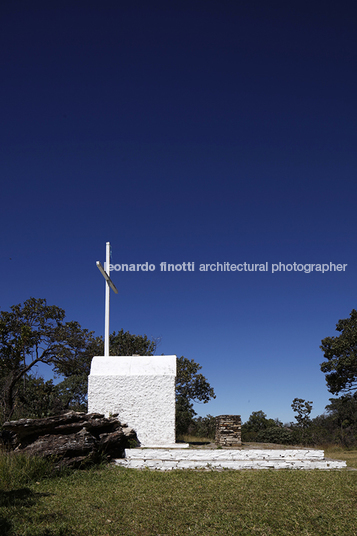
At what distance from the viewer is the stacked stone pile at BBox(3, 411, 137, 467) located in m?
10.5

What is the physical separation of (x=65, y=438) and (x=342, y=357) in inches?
726

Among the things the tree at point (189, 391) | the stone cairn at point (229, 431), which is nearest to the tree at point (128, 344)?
the tree at point (189, 391)

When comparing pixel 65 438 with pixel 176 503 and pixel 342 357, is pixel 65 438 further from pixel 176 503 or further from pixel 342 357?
pixel 342 357

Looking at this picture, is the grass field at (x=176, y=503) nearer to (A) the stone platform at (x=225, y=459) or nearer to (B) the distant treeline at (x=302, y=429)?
(A) the stone platform at (x=225, y=459)

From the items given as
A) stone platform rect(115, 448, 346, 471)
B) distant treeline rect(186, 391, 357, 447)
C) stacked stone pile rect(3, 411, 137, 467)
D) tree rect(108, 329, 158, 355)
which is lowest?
distant treeline rect(186, 391, 357, 447)

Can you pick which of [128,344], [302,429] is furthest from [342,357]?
[128,344]

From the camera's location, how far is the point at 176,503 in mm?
7812

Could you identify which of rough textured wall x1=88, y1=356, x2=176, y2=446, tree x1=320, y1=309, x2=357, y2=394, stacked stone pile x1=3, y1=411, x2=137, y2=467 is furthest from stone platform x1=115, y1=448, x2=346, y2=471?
tree x1=320, y1=309, x2=357, y2=394

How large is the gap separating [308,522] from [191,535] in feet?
6.56

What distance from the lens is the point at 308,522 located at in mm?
6762

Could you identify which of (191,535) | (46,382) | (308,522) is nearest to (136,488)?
(191,535)

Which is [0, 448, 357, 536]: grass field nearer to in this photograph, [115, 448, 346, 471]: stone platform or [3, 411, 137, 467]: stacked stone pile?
[3, 411, 137, 467]: stacked stone pile

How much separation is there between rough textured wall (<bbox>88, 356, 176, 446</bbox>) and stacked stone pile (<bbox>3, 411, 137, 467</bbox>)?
97.2 inches

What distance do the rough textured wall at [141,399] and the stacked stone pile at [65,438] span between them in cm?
247
